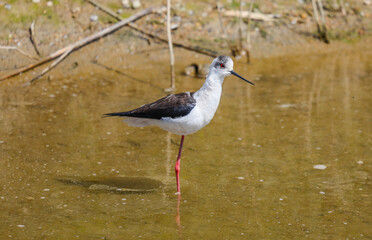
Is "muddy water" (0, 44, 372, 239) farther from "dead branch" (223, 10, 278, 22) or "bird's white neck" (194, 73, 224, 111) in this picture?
"dead branch" (223, 10, 278, 22)

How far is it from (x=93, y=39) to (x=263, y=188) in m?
5.18

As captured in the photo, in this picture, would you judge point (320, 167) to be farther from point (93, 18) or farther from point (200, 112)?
point (93, 18)

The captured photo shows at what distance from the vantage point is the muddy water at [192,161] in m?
5.05

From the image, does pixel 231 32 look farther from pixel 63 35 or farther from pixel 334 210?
pixel 334 210

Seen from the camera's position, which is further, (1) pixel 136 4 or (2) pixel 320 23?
(2) pixel 320 23

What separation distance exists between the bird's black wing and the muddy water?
753 millimetres

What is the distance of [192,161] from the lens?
6.50 metres

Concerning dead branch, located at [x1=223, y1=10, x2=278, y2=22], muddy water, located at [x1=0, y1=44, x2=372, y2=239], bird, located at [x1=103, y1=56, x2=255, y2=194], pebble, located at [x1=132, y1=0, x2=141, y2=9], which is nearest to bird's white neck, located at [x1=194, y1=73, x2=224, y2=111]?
bird, located at [x1=103, y1=56, x2=255, y2=194]

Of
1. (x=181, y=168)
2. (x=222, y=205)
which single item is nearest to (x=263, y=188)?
(x=222, y=205)

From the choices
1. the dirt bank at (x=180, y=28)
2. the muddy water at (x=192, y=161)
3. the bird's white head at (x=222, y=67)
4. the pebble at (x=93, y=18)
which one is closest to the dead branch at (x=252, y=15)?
the dirt bank at (x=180, y=28)

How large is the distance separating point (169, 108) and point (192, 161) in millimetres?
1165

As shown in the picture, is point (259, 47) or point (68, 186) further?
point (259, 47)

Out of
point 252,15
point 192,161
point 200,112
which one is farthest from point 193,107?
point 252,15

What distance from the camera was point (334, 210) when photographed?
17.4ft
